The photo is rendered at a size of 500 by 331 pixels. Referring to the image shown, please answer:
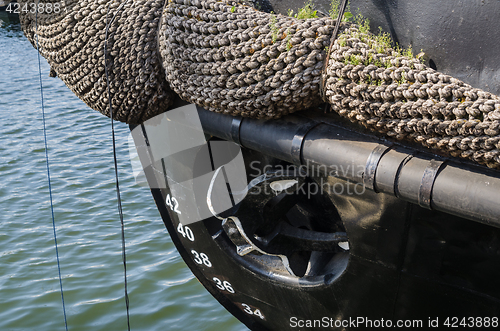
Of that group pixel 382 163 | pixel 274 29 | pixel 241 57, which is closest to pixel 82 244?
pixel 241 57

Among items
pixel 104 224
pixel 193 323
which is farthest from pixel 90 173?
pixel 193 323

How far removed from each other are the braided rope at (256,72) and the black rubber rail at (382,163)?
0.25 feet

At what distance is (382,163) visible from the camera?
181 centimetres

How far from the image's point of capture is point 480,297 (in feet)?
6.56

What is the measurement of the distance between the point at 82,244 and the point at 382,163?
437 centimetres

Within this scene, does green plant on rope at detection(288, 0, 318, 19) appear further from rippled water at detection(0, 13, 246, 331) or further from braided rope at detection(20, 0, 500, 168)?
rippled water at detection(0, 13, 246, 331)

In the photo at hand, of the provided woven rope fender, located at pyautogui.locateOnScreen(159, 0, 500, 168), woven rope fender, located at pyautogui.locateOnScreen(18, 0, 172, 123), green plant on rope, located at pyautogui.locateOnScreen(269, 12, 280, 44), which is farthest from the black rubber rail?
woven rope fender, located at pyautogui.locateOnScreen(18, 0, 172, 123)

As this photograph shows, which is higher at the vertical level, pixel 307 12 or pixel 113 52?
pixel 307 12

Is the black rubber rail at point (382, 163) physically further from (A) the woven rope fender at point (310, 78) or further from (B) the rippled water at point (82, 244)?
(B) the rippled water at point (82, 244)

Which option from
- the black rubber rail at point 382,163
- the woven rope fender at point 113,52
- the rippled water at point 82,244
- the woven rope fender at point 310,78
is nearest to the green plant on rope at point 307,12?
the woven rope fender at point 310,78

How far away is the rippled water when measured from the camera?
4.33 meters

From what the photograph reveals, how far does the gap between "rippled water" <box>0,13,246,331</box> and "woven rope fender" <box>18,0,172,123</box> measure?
7.40 feet

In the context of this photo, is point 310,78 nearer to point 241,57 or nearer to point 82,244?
point 241,57

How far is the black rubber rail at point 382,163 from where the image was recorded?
163 cm
